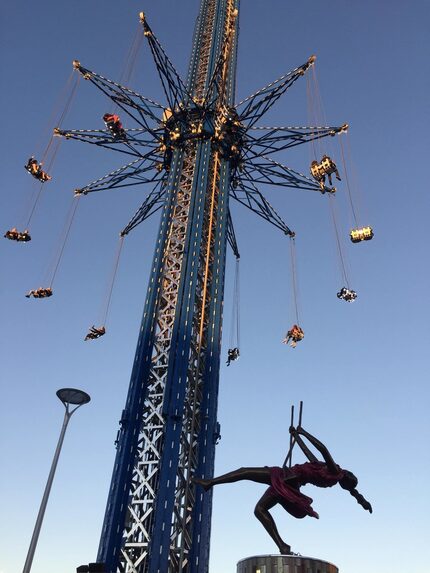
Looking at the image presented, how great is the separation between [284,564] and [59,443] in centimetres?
663

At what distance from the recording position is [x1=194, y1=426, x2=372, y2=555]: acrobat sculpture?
12.7 meters

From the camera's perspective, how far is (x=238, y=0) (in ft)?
106

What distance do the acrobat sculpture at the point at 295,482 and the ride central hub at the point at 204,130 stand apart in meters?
15.4

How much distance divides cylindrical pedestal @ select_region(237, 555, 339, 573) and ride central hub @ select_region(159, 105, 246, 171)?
18.3m

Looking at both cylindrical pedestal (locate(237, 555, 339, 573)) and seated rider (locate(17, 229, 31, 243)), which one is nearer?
cylindrical pedestal (locate(237, 555, 339, 573))

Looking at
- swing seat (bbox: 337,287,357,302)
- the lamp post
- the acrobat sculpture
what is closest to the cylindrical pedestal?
the acrobat sculpture

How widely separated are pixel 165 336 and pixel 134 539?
6.66m

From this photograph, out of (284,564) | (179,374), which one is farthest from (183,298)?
(284,564)

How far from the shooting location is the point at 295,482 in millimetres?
12961

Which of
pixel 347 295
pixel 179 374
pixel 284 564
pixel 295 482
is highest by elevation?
pixel 347 295

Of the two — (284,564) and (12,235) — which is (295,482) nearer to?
(284,564)

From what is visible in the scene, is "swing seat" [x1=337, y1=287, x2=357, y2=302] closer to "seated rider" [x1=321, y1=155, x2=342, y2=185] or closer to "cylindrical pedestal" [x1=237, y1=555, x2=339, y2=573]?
"seated rider" [x1=321, y1=155, x2=342, y2=185]

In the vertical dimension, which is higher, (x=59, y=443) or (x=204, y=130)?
(x=204, y=130)

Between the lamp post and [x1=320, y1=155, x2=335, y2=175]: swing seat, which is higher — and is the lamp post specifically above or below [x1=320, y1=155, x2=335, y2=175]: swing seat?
below
